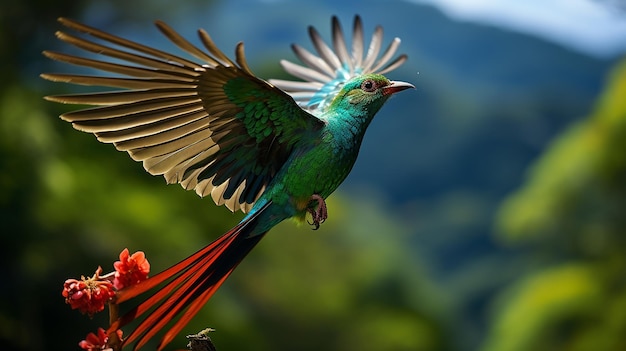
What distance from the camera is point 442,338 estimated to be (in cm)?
683

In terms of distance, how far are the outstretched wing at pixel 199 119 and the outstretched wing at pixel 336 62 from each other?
0.47 m

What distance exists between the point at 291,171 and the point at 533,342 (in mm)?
5116

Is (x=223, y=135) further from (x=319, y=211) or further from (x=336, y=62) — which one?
(x=336, y=62)

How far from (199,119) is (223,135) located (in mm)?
42

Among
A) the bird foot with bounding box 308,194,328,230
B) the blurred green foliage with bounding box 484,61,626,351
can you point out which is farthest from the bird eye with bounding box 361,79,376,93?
the blurred green foliage with bounding box 484,61,626,351

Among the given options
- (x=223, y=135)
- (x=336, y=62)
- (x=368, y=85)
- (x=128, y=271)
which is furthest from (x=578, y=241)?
(x=128, y=271)

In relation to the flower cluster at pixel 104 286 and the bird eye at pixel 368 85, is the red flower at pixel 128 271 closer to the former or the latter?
the flower cluster at pixel 104 286

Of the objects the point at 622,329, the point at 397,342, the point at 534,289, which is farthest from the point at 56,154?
the point at 622,329

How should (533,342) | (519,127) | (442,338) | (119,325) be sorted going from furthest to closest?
(442,338)
(519,127)
(533,342)
(119,325)

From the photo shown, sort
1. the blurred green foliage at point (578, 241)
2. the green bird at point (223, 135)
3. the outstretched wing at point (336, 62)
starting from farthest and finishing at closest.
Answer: the blurred green foliage at point (578, 241) → the outstretched wing at point (336, 62) → the green bird at point (223, 135)

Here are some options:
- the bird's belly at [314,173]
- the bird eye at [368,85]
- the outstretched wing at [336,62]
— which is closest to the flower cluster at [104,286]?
the bird's belly at [314,173]

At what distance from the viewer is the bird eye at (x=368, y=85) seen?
3.76ft

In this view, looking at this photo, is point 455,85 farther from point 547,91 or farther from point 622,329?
point 622,329

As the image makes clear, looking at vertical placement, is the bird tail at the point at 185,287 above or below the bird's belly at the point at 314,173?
below
